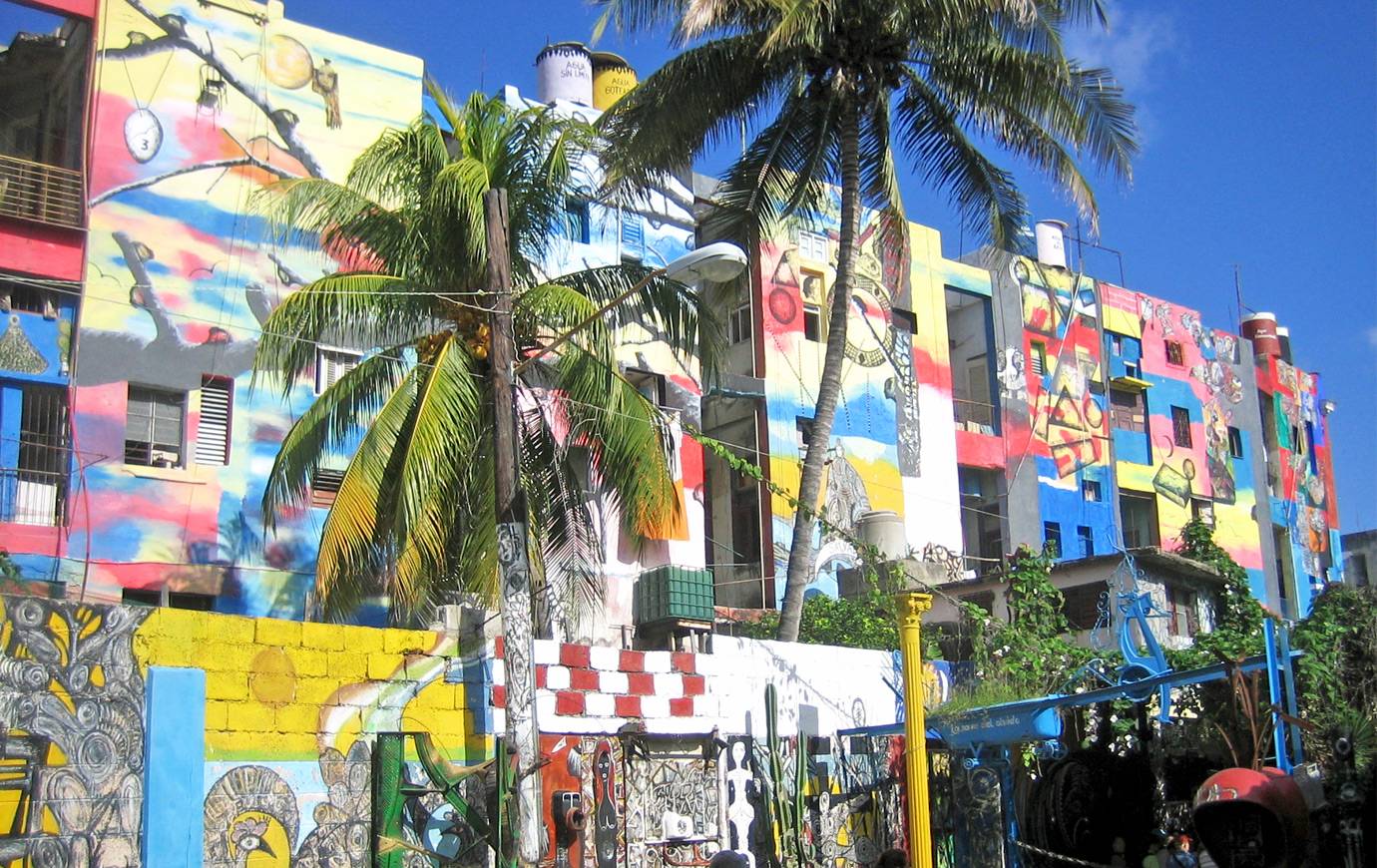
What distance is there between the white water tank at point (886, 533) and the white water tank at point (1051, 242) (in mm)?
16153

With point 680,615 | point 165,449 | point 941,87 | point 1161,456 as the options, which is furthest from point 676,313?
point 1161,456

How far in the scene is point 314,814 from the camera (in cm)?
1329

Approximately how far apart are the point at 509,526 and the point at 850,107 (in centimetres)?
916

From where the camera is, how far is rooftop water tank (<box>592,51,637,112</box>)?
34594 millimetres

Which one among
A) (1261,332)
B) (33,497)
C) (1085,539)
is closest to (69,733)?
(33,497)

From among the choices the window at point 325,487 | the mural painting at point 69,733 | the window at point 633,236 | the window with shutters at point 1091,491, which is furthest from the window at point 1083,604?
the mural painting at point 69,733

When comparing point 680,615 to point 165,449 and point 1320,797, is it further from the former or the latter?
point 165,449

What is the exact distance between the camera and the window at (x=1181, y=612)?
1081 inches

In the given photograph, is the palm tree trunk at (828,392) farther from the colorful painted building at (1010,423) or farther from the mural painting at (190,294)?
the colorful painted building at (1010,423)

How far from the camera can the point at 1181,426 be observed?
4597cm

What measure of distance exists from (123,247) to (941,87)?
13.2 m

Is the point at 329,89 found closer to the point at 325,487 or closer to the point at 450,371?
the point at 325,487

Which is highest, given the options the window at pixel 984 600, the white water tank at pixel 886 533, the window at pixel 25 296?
the window at pixel 25 296

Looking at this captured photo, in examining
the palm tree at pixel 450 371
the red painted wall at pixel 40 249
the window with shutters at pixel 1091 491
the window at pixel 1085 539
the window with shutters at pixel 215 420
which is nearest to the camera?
the palm tree at pixel 450 371
